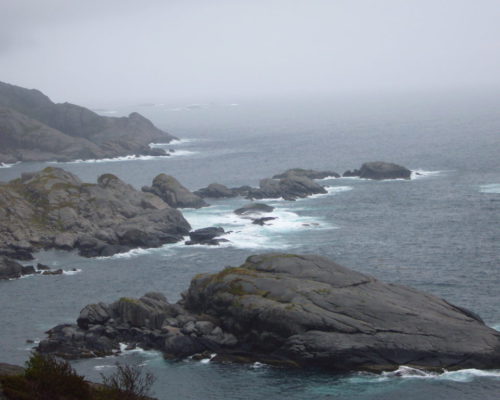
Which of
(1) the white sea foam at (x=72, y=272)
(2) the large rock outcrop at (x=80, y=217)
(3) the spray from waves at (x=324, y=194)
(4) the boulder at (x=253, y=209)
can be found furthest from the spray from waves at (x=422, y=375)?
(3) the spray from waves at (x=324, y=194)

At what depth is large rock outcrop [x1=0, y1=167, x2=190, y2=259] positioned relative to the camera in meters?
112

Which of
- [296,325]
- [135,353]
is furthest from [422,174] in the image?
[135,353]

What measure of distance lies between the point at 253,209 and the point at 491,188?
47981 millimetres

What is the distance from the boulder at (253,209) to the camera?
133 m

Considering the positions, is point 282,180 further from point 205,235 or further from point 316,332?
point 316,332

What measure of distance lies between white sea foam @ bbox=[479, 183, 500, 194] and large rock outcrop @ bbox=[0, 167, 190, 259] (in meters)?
59.3

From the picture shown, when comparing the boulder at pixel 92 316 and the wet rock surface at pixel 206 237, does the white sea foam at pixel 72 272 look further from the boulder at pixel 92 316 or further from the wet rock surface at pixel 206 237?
the boulder at pixel 92 316

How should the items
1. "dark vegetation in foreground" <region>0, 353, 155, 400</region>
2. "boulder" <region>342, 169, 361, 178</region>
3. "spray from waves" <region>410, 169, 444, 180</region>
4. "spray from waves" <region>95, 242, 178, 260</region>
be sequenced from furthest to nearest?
"boulder" <region>342, 169, 361, 178</region> < "spray from waves" <region>410, 169, 444, 180</region> < "spray from waves" <region>95, 242, 178, 260</region> < "dark vegetation in foreground" <region>0, 353, 155, 400</region>

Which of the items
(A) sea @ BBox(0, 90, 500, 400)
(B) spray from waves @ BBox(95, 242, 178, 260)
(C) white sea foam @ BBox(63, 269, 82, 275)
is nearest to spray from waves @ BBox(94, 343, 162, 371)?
(A) sea @ BBox(0, 90, 500, 400)

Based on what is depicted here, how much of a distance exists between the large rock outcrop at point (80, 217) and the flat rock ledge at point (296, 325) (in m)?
34.1

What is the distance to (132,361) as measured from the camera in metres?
69.3

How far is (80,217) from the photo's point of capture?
401 ft

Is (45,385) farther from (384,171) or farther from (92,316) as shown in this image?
(384,171)

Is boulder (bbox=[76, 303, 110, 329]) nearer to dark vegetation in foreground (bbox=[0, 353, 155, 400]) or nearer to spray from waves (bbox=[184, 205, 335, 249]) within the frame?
dark vegetation in foreground (bbox=[0, 353, 155, 400])
